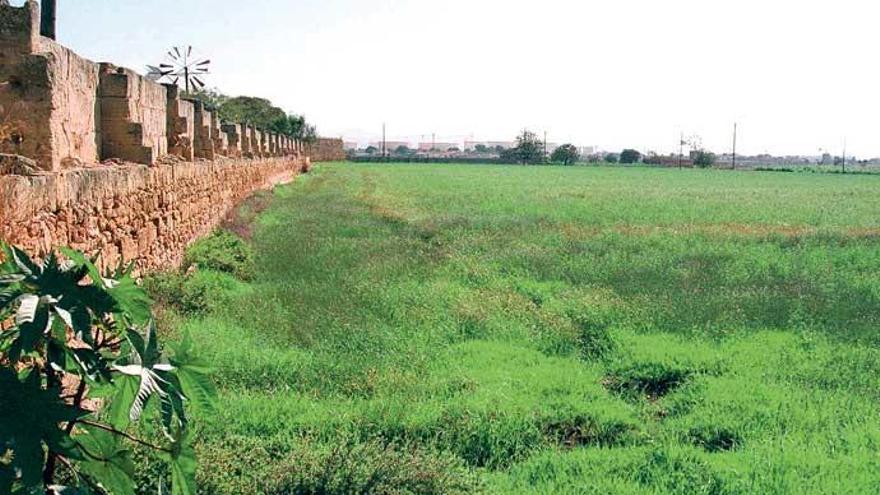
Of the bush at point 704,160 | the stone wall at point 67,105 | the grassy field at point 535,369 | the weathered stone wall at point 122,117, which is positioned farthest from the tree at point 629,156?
the weathered stone wall at point 122,117

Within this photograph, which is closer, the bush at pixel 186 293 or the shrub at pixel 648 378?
the shrub at pixel 648 378

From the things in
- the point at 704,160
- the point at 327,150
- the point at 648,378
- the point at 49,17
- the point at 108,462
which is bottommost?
the point at 648,378

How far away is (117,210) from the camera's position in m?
6.77

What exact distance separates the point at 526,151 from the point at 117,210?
110275 mm

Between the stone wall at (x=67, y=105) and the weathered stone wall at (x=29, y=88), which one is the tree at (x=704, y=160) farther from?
the weathered stone wall at (x=29, y=88)

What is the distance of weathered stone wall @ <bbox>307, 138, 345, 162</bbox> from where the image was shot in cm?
8375

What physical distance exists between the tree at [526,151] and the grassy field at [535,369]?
98.5 meters

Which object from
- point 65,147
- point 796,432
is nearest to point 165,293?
point 65,147

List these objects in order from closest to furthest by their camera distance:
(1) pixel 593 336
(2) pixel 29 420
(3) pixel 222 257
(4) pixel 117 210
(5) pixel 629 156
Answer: (2) pixel 29 420 < (4) pixel 117 210 < (1) pixel 593 336 < (3) pixel 222 257 < (5) pixel 629 156

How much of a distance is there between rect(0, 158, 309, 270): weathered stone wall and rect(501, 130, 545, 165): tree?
98.1 meters

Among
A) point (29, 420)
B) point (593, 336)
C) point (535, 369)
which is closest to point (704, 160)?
point (593, 336)

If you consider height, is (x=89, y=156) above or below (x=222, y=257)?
above

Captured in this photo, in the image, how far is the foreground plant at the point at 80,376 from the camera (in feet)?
6.23

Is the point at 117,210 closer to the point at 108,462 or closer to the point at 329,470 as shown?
the point at 329,470
